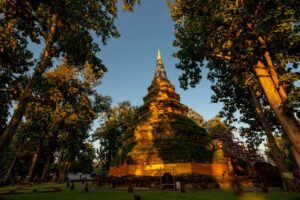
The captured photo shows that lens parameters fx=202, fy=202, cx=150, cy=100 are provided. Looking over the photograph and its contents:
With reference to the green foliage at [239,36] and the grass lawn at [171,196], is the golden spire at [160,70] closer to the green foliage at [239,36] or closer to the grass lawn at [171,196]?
the green foliage at [239,36]

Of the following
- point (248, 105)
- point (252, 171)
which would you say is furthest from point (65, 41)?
point (252, 171)

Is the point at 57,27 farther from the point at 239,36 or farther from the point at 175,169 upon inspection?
the point at 175,169

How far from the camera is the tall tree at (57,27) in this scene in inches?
472

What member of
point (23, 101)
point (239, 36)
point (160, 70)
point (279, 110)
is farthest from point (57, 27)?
point (160, 70)

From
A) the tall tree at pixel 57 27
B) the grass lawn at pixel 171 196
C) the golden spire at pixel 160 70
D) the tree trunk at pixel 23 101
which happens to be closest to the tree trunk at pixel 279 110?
the grass lawn at pixel 171 196

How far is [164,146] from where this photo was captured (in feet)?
80.1

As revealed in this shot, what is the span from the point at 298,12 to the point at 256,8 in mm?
2642

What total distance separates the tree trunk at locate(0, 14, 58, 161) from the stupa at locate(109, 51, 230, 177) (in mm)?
13928

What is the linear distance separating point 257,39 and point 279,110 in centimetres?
412

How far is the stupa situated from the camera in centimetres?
2255

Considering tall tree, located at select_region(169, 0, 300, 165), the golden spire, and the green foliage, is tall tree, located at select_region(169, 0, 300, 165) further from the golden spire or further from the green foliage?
the golden spire

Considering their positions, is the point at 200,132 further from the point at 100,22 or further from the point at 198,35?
the point at 100,22

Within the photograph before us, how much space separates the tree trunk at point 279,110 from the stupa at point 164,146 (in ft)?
40.0

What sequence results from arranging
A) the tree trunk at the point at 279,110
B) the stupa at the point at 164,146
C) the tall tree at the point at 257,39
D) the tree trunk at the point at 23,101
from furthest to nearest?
the stupa at the point at 164,146 < the tree trunk at the point at 23,101 < the tall tree at the point at 257,39 < the tree trunk at the point at 279,110
